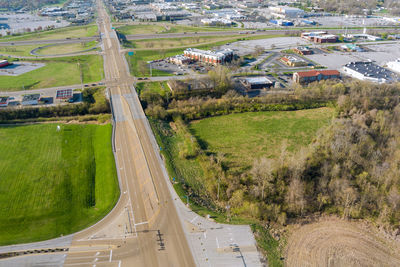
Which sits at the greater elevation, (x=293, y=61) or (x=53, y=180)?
(x=293, y=61)

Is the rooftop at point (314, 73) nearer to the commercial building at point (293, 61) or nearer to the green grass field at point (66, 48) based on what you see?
the commercial building at point (293, 61)

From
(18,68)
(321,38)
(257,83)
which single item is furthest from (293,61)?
(18,68)

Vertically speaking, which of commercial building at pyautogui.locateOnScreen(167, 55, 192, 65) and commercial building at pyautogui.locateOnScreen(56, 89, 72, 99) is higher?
commercial building at pyautogui.locateOnScreen(167, 55, 192, 65)

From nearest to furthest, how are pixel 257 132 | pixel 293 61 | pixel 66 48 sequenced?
pixel 257 132 < pixel 293 61 < pixel 66 48

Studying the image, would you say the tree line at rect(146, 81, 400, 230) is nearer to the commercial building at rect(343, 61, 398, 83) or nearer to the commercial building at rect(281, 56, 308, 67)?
the commercial building at rect(343, 61, 398, 83)

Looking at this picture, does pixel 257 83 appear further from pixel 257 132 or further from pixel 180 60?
pixel 180 60

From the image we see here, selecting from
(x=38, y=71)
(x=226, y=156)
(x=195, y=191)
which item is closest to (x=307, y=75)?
(x=226, y=156)

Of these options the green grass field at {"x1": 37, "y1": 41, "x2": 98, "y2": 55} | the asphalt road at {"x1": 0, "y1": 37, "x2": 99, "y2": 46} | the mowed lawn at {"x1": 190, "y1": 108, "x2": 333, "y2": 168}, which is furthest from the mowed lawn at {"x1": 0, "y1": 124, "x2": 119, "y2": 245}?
the asphalt road at {"x1": 0, "y1": 37, "x2": 99, "y2": 46}
